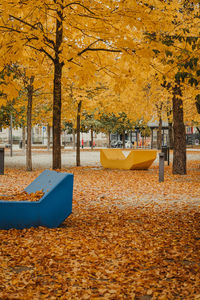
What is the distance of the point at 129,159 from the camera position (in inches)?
705

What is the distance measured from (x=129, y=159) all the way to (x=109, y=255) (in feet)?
42.8

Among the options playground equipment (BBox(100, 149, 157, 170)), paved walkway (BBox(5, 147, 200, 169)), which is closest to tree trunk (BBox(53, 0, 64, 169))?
playground equipment (BBox(100, 149, 157, 170))

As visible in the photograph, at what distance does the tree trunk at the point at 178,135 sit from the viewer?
48.3ft

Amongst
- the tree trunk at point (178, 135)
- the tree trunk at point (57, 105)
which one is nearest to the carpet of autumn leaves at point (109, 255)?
the tree trunk at point (57, 105)

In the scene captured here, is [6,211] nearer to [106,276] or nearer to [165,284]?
[106,276]

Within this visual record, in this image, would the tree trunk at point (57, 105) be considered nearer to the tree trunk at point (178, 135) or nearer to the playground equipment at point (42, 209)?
the tree trunk at point (178, 135)

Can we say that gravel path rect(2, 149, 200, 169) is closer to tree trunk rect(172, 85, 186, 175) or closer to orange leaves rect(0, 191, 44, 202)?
tree trunk rect(172, 85, 186, 175)

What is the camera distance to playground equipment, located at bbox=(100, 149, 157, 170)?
58.1 feet

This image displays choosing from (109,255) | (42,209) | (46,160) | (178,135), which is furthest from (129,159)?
(109,255)

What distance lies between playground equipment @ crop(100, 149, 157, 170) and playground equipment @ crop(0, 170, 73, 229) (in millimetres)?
11732

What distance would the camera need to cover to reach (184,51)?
661cm

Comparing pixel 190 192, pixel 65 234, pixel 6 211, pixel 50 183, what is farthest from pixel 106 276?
pixel 190 192

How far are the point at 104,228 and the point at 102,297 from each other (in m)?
2.70

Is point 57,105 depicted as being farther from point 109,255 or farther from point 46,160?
point 46,160
